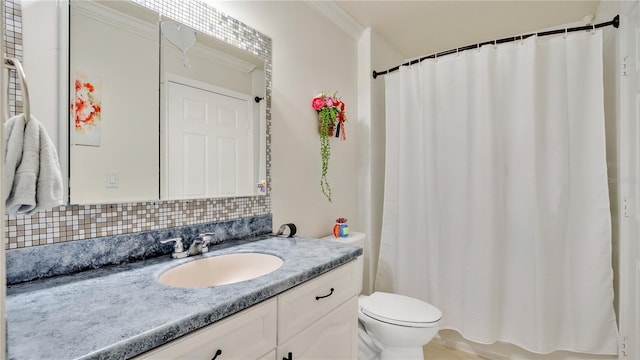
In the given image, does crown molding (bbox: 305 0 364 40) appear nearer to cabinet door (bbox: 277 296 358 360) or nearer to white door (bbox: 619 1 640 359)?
white door (bbox: 619 1 640 359)

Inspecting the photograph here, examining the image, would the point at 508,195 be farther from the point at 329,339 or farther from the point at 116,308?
the point at 116,308

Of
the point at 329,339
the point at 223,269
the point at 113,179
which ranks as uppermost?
the point at 113,179

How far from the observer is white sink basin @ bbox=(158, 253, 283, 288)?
1.09 m

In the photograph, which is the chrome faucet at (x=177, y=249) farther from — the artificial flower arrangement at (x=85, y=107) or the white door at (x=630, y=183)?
the white door at (x=630, y=183)

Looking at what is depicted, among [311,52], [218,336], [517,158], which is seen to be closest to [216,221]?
[218,336]

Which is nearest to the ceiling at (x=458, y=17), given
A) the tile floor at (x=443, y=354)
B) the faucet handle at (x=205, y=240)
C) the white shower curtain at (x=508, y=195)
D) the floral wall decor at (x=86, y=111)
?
the white shower curtain at (x=508, y=195)

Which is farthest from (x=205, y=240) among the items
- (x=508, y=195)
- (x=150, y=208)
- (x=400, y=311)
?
(x=508, y=195)

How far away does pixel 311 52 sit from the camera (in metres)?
1.97

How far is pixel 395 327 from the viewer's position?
160cm

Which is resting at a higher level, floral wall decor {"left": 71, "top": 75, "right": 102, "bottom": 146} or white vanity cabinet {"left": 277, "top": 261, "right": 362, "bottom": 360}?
floral wall decor {"left": 71, "top": 75, "right": 102, "bottom": 146}

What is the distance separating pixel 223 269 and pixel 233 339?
0.46m

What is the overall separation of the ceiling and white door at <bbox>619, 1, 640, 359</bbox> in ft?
2.35

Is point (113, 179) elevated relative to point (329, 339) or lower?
elevated

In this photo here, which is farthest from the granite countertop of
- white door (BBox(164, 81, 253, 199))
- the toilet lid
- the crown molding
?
the crown molding
